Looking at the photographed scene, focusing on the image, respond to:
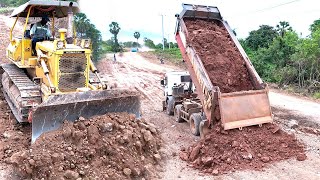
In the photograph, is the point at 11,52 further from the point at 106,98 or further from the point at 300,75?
the point at 300,75

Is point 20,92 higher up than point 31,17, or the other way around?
point 31,17

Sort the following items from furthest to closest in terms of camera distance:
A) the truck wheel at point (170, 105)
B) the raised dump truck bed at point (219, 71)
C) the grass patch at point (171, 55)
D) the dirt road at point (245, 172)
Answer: the grass patch at point (171, 55), the truck wheel at point (170, 105), the raised dump truck bed at point (219, 71), the dirt road at point (245, 172)

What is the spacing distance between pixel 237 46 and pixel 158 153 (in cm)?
405

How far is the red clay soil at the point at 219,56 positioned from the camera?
901 centimetres

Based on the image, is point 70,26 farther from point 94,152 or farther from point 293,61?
point 293,61

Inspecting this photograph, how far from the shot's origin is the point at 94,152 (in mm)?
6367

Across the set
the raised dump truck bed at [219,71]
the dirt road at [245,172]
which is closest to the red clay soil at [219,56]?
the raised dump truck bed at [219,71]

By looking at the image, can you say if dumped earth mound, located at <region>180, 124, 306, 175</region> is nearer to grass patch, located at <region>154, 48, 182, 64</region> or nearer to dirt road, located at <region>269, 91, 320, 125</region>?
dirt road, located at <region>269, 91, 320, 125</region>

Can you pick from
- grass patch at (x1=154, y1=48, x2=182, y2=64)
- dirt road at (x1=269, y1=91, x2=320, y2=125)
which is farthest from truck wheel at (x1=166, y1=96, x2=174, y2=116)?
grass patch at (x1=154, y1=48, x2=182, y2=64)

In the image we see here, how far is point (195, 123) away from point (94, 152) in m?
3.61

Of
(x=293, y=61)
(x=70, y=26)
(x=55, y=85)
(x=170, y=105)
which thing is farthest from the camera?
(x=293, y=61)

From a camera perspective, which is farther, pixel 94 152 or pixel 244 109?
pixel 244 109

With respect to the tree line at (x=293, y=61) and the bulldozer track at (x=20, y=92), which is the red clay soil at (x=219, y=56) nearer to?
the bulldozer track at (x=20, y=92)

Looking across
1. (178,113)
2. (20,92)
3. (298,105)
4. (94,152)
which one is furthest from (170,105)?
(298,105)
